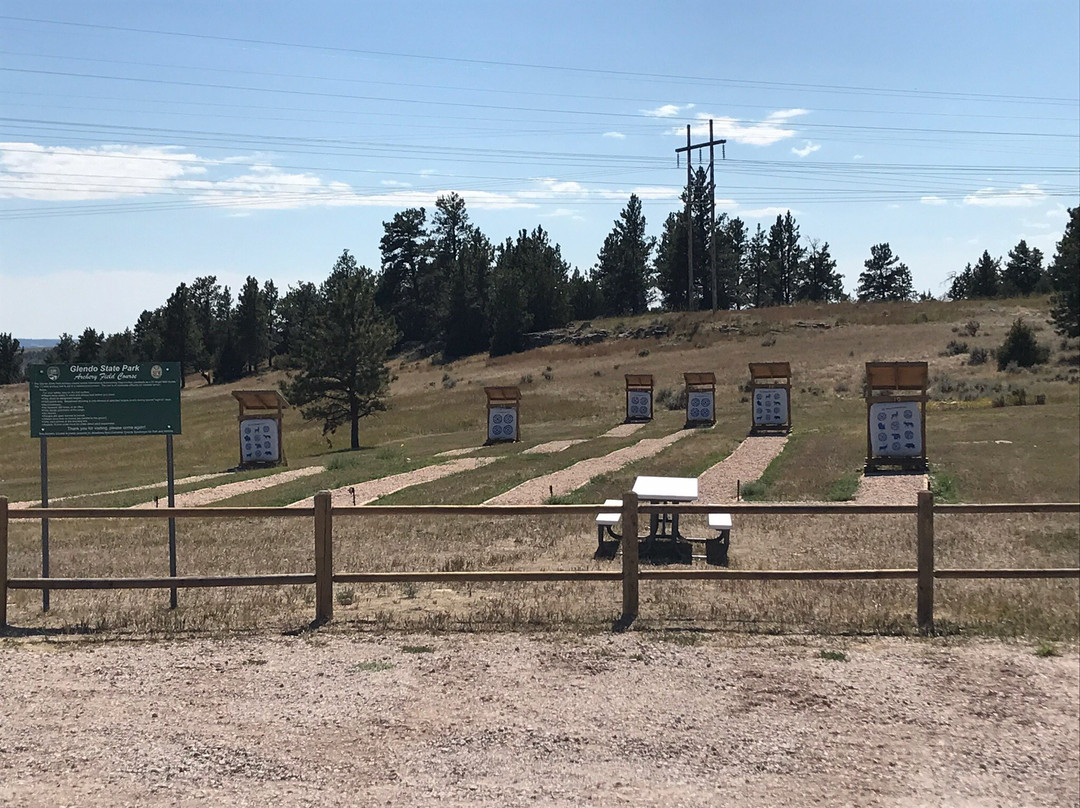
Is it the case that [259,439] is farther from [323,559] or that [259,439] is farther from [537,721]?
[537,721]

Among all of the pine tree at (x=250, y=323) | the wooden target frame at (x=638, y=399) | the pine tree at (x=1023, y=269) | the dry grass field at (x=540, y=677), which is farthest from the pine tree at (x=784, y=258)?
the dry grass field at (x=540, y=677)

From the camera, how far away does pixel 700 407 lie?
40.2m

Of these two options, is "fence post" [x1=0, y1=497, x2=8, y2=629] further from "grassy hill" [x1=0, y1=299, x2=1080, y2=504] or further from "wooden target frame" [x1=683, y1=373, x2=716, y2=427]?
"wooden target frame" [x1=683, y1=373, x2=716, y2=427]

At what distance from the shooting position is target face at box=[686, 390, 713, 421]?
40062 mm

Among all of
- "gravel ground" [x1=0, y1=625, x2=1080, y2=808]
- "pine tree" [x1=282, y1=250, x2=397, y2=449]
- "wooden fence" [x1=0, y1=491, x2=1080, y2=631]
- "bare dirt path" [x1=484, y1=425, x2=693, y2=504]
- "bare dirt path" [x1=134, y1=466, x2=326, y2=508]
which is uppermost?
"pine tree" [x1=282, y1=250, x2=397, y2=449]

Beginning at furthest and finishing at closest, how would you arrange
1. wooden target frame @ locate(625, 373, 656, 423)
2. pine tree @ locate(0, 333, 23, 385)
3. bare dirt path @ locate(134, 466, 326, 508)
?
pine tree @ locate(0, 333, 23, 385) → wooden target frame @ locate(625, 373, 656, 423) → bare dirt path @ locate(134, 466, 326, 508)

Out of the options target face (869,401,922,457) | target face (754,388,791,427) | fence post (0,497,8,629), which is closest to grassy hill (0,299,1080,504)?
target face (869,401,922,457)

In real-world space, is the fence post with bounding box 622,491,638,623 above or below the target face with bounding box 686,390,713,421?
below

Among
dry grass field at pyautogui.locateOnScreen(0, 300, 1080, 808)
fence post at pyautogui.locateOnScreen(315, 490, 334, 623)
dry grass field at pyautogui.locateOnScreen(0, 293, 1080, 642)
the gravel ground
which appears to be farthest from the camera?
dry grass field at pyautogui.locateOnScreen(0, 293, 1080, 642)

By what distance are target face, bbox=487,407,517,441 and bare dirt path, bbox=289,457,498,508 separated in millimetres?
7059

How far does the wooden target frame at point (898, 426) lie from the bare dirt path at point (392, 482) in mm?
10542

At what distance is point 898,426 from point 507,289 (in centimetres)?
7911

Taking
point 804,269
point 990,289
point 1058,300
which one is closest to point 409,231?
point 804,269

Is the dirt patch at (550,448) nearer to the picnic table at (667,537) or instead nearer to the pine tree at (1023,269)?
the picnic table at (667,537)
